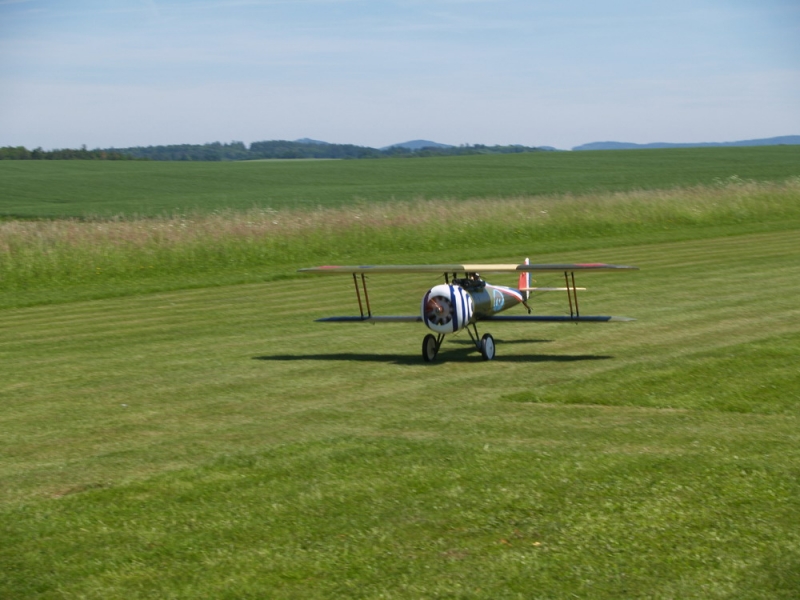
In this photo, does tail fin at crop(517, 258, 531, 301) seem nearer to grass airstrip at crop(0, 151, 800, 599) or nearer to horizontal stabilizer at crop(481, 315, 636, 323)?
grass airstrip at crop(0, 151, 800, 599)

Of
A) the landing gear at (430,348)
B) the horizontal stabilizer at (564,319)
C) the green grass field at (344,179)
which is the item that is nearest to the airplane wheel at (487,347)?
the landing gear at (430,348)

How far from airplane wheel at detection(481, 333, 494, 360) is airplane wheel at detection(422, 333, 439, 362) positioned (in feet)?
2.49

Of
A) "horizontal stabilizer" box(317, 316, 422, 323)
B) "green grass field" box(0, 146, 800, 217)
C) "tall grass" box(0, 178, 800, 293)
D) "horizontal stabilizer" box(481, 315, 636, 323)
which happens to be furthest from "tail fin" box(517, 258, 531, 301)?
"green grass field" box(0, 146, 800, 217)

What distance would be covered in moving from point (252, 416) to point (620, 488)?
5.12 m

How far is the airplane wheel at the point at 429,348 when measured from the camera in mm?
16234

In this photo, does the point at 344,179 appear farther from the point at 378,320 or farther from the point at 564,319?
the point at 564,319

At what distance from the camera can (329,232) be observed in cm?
3472

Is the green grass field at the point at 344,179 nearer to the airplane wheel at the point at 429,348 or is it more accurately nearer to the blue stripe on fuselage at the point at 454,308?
the airplane wheel at the point at 429,348

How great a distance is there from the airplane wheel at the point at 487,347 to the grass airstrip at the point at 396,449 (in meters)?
0.14

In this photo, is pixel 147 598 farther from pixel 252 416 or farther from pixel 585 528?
pixel 252 416

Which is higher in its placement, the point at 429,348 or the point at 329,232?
the point at 329,232

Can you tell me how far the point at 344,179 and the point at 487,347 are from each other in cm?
7703

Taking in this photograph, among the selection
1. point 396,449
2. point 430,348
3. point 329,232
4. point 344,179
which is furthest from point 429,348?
point 344,179

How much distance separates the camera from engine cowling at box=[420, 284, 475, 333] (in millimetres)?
15844
